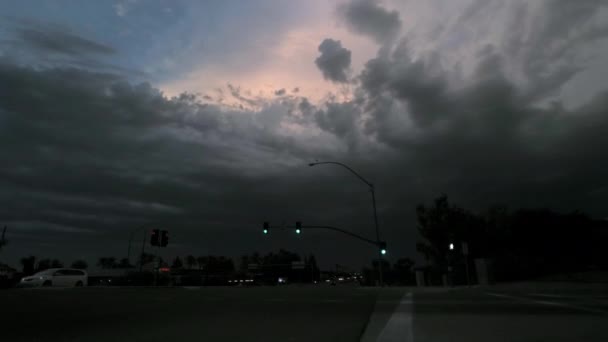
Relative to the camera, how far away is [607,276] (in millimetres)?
31500

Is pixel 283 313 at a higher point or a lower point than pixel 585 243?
lower

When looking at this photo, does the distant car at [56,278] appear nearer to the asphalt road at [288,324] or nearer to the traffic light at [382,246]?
the asphalt road at [288,324]

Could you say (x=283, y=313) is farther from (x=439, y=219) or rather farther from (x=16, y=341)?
(x=439, y=219)

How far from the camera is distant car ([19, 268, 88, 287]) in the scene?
29938mm

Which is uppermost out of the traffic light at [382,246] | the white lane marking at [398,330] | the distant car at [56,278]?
the traffic light at [382,246]

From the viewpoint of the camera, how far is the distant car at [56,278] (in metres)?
29.9

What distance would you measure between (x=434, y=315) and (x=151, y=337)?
749cm

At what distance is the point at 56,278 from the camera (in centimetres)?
3095

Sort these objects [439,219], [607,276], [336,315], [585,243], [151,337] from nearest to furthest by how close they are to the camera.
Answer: [151,337] → [336,315] → [607,276] → [585,243] → [439,219]

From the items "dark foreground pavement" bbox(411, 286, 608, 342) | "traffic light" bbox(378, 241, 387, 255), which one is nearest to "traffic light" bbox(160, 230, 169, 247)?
"traffic light" bbox(378, 241, 387, 255)

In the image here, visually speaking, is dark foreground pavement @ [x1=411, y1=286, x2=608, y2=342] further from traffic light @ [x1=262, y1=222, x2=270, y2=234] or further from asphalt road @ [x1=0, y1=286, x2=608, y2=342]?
traffic light @ [x1=262, y1=222, x2=270, y2=234]

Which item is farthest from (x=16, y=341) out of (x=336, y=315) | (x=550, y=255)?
(x=550, y=255)

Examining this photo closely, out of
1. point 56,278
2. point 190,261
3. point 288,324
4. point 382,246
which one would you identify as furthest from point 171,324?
point 190,261

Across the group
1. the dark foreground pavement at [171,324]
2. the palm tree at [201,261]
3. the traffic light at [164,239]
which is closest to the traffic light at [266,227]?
the traffic light at [164,239]
